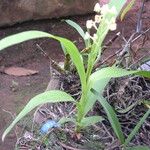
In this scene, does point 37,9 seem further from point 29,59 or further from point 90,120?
point 90,120

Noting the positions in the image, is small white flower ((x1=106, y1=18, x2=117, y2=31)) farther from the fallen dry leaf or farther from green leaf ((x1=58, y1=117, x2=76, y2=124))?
the fallen dry leaf

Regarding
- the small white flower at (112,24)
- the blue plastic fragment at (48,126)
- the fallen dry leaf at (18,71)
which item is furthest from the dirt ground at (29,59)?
the small white flower at (112,24)

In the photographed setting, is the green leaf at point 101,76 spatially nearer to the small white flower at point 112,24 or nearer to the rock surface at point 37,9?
the small white flower at point 112,24

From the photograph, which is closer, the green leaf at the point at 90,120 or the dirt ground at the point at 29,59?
the green leaf at the point at 90,120

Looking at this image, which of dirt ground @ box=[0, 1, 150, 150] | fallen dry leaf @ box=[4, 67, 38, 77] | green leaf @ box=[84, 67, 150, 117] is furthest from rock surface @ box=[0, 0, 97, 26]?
green leaf @ box=[84, 67, 150, 117]

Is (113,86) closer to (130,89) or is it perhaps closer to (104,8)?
(130,89)

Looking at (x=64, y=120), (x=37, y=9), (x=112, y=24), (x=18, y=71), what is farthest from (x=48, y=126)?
(x=37, y=9)
